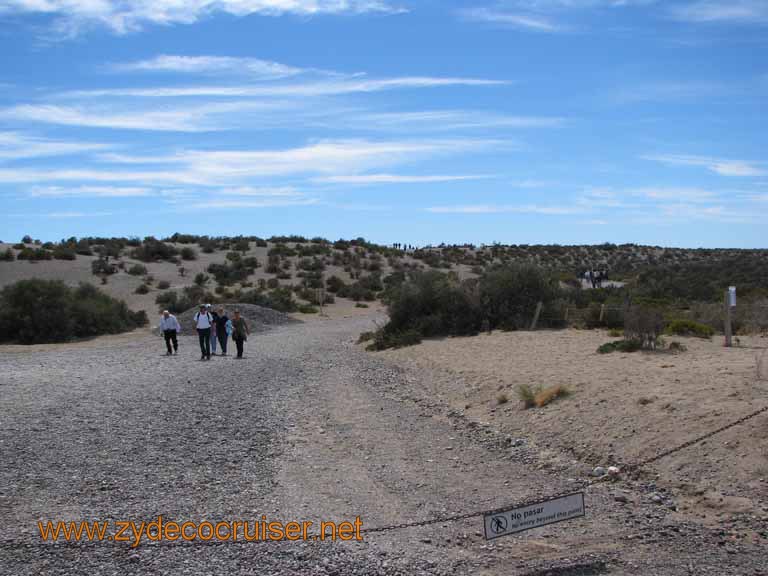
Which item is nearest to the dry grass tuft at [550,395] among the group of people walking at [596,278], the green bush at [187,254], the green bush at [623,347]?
the green bush at [623,347]

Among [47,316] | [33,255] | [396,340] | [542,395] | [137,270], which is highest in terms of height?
[33,255]

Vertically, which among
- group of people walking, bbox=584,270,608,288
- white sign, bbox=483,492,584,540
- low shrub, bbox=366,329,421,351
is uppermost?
group of people walking, bbox=584,270,608,288

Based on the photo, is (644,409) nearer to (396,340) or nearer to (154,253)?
(396,340)

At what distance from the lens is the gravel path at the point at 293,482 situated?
6711mm

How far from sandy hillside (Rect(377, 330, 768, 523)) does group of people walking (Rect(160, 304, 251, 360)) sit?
653 centimetres

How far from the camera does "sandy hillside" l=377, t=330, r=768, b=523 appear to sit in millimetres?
8448

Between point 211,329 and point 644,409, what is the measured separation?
16.5m

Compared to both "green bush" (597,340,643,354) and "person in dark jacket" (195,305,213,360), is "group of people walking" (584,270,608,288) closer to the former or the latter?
"green bush" (597,340,643,354)

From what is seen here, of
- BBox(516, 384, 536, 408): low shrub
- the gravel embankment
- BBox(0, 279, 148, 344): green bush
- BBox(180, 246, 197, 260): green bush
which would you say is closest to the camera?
BBox(516, 384, 536, 408): low shrub

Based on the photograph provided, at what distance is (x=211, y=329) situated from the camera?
24969mm

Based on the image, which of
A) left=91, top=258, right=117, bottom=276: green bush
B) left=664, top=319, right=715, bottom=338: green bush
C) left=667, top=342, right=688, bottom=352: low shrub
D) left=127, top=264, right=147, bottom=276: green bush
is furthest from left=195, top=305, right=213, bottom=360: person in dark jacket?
left=127, top=264, right=147, bottom=276: green bush

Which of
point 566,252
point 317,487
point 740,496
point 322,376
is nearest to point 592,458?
point 740,496

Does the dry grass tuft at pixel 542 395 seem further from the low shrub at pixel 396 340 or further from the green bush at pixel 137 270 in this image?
Result: the green bush at pixel 137 270

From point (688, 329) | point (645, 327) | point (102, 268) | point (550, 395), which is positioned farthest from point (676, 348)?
point (102, 268)
